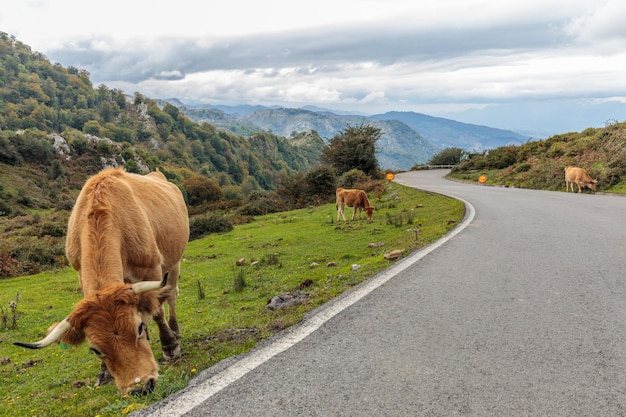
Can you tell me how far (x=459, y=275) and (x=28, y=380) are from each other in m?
6.77

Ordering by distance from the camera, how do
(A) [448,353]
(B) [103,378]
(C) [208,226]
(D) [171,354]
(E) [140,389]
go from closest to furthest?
(E) [140,389] → (A) [448,353] → (B) [103,378] → (D) [171,354] → (C) [208,226]

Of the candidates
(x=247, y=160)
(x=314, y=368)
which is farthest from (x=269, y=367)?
(x=247, y=160)

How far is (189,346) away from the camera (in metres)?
5.95

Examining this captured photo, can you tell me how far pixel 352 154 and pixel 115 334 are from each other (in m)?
46.6

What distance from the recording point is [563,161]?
32.3 meters

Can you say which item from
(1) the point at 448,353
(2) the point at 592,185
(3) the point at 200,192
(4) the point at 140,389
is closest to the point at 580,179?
(2) the point at 592,185

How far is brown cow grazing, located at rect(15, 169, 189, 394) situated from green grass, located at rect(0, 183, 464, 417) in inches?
12.8

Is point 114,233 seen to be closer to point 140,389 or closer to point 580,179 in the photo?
point 140,389

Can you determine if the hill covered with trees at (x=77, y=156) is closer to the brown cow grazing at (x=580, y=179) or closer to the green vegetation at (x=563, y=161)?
the green vegetation at (x=563, y=161)

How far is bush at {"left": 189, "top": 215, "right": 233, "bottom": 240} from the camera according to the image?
26.8 metres

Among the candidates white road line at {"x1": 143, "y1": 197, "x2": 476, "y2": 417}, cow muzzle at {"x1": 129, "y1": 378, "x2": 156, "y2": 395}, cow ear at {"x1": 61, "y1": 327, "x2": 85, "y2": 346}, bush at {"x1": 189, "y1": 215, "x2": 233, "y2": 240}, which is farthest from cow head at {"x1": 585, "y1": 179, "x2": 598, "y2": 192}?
cow ear at {"x1": 61, "y1": 327, "x2": 85, "y2": 346}

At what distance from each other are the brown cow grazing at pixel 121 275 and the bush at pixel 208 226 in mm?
20410

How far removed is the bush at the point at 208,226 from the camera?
2681cm

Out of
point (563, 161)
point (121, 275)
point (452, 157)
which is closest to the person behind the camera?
point (121, 275)
